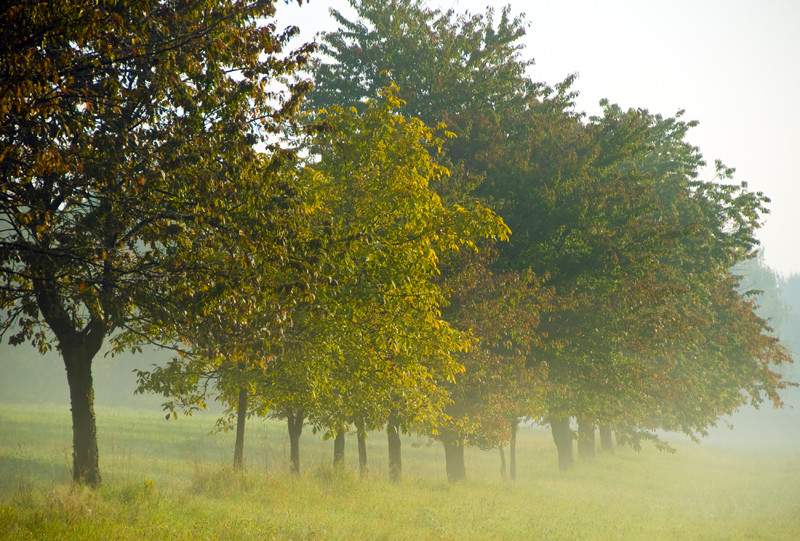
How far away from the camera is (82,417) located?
1129 cm

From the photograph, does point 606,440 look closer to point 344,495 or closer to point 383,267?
point 344,495

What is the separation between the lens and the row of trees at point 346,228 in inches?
314

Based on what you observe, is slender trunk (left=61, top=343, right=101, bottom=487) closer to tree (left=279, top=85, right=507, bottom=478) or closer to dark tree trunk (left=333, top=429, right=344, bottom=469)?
tree (left=279, top=85, right=507, bottom=478)

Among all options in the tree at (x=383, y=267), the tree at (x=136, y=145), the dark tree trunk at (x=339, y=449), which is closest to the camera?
the tree at (x=136, y=145)

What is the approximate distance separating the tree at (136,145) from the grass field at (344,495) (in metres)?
3.25

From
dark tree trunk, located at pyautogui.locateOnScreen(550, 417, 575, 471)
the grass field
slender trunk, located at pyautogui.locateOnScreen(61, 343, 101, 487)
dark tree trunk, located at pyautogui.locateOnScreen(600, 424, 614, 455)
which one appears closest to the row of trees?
slender trunk, located at pyautogui.locateOnScreen(61, 343, 101, 487)

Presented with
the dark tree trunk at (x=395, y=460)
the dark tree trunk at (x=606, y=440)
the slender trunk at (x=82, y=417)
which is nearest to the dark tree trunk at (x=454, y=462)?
the dark tree trunk at (x=395, y=460)

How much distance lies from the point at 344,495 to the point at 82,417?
6464 millimetres

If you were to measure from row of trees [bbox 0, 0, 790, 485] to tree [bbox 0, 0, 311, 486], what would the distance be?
2.0 inches

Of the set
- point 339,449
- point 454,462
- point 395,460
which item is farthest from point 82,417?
point 454,462

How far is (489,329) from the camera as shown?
57.0 feet

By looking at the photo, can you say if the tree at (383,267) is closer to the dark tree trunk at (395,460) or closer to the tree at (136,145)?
the tree at (136,145)

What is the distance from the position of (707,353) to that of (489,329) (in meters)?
16.3

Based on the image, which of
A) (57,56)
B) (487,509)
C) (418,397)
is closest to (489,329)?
(418,397)
